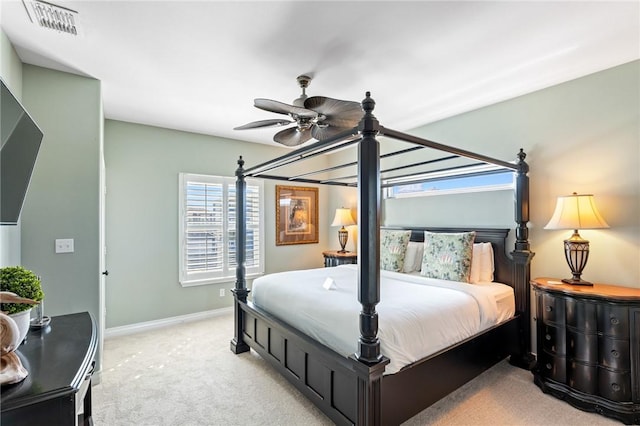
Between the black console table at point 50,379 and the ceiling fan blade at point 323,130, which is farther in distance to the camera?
the ceiling fan blade at point 323,130

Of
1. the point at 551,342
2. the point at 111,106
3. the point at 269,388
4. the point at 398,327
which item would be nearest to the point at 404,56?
the point at 398,327

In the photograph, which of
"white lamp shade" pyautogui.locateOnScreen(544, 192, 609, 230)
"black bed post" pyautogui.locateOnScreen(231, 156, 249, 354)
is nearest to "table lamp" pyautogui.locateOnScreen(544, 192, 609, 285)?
"white lamp shade" pyautogui.locateOnScreen(544, 192, 609, 230)

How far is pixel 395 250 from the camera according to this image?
375 cm

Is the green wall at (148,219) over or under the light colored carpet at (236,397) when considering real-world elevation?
over

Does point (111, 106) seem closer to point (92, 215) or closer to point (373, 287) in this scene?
point (92, 215)

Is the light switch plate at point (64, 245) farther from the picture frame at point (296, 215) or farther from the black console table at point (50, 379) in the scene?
the picture frame at point (296, 215)

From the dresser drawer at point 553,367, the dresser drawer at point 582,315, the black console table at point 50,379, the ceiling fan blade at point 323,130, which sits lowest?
the dresser drawer at point 553,367

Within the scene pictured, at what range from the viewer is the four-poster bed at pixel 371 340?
1.79 metres

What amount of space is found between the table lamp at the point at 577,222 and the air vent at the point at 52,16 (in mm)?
3841

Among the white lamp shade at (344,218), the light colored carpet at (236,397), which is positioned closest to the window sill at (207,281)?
the light colored carpet at (236,397)

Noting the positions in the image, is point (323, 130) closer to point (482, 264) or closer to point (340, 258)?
point (482, 264)

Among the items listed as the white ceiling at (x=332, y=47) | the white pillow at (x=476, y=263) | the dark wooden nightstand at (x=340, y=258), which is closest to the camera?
the white ceiling at (x=332, y=47)

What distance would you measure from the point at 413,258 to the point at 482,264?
77 centimetres

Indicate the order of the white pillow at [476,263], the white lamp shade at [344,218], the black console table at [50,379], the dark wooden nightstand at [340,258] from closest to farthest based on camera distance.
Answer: the black console table at [50,379], the white pillow at [476,263], the dark wooden nightstand at [340,258], the white lamp shade at [344,218]
